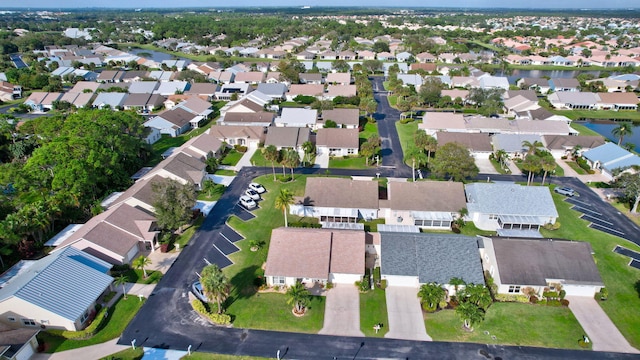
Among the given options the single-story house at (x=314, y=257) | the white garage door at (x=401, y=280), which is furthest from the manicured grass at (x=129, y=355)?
the white garage door at (x=401, y=280)

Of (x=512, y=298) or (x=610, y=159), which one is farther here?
(x=610, y=159)

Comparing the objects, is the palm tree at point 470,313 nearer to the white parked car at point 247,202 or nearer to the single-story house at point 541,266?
the single-story house at point 541,266

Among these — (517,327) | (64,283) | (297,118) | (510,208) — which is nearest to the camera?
(517,327)

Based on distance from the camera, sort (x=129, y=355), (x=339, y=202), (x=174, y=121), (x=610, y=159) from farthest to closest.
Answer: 1. (x=174, y=121)
2. (x=610, y=159)
3. (x=339, y=202)
4. (x=129, y=355)

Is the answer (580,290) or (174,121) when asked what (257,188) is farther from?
(580,290)

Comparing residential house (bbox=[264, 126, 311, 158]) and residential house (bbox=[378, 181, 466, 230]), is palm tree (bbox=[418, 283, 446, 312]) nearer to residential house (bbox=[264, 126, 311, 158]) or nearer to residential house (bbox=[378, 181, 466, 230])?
residential house (bbox=[378, 181, 466, 230])

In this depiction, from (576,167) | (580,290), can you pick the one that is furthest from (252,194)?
(576,167)

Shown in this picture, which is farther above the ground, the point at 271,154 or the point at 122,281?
the point at 271,154
